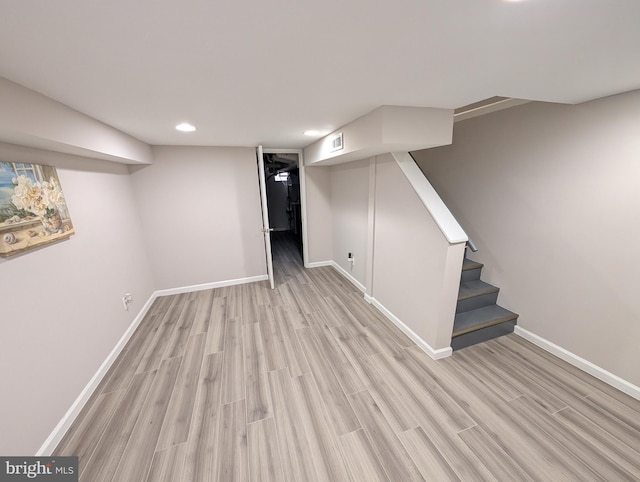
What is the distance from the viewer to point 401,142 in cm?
179

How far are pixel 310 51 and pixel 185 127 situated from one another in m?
1.68

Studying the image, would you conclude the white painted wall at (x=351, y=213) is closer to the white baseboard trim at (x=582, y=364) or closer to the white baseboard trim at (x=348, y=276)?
the white baseboard trim at (x=348, y=276)

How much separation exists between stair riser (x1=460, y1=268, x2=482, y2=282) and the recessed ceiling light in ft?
10.5

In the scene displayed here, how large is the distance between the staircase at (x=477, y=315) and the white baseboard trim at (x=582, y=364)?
0.52 feet

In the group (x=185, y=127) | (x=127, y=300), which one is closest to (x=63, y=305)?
(x=127, y=300)

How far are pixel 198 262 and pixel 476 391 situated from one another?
3.61 m

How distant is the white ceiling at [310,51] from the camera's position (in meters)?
0.74

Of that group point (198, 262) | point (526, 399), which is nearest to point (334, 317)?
point (526, 399)

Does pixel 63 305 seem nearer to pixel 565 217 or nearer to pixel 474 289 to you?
pixel 474 289

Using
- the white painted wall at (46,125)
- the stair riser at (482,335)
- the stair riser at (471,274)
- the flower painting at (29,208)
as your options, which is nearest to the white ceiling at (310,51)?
the white painted wall at (46,125)

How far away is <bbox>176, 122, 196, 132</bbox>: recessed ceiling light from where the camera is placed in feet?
6.69

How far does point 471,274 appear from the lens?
2695 mm

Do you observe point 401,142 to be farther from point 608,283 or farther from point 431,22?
point 608,283

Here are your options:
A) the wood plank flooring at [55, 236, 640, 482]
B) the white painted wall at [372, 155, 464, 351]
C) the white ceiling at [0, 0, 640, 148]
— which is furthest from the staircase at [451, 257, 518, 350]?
the white ceiling at [0, 0, 640, 148]
